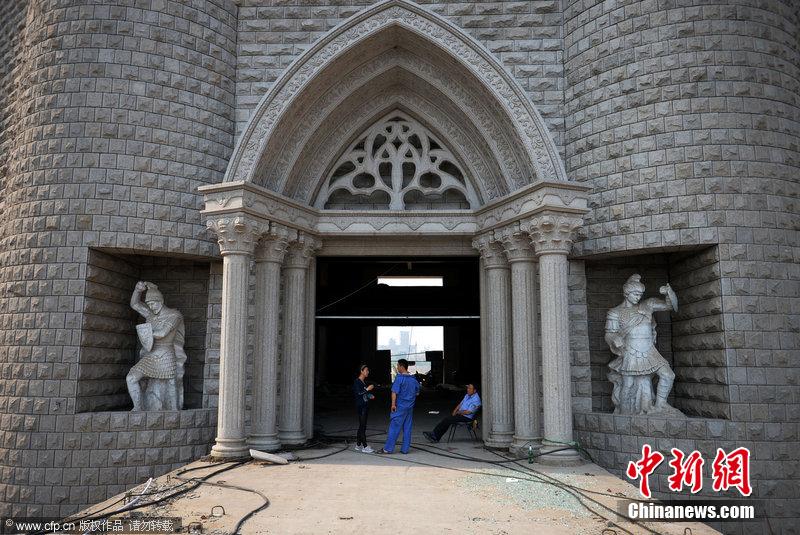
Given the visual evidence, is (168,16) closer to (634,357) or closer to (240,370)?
(240,370)

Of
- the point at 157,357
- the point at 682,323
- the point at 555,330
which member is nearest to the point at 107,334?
the point at 157,357

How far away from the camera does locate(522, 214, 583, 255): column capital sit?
7.92 m

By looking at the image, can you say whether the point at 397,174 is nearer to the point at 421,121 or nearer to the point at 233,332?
the point at 421,121

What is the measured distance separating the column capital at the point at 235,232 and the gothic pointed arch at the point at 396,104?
732 mm

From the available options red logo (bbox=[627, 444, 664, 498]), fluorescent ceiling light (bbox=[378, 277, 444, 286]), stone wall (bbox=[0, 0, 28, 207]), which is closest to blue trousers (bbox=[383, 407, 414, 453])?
red logo (bbox=[627, 444, 664, 498])

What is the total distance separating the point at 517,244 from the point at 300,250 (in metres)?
3.59

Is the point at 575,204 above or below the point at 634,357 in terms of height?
above

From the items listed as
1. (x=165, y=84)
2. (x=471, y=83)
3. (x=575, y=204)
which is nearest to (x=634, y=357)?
(x=575, y=204)

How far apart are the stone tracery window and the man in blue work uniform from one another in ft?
10.1

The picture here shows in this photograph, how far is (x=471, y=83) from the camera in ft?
30.0

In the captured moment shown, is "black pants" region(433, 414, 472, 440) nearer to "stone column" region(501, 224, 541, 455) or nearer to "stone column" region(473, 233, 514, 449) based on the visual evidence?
"stone column" region(473, 233, 514, 449)

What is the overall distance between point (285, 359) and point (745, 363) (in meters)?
6.85

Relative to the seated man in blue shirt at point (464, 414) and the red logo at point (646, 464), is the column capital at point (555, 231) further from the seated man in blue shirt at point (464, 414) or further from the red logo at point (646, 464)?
the red logo at point (646, 464)

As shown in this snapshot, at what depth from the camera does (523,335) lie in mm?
8609
